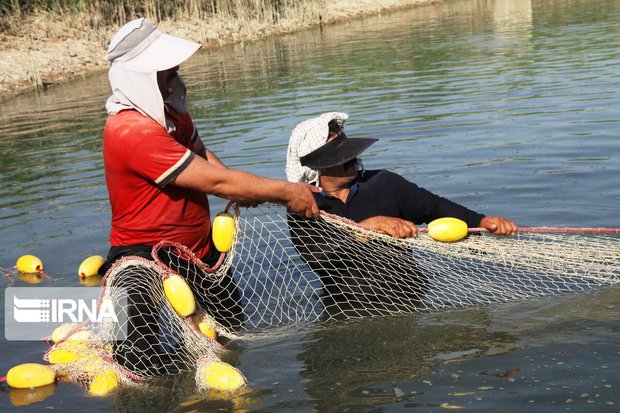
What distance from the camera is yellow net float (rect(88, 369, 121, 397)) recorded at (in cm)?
507

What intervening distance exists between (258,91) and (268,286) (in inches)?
445

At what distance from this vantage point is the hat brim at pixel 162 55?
192 inches

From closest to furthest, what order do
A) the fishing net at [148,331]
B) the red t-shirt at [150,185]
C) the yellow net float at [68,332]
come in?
the red t-shirt at [150,185], the fishing net at [148,331], the yellow net float at [68,332]

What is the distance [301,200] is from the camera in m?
5.10

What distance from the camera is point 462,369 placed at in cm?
496

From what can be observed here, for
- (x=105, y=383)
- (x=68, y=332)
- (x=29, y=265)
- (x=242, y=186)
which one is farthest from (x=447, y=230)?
(x=29, y=265)

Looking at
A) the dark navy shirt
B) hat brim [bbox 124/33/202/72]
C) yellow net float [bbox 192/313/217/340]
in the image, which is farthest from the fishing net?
hat brim [bbox 124/33/202/72]

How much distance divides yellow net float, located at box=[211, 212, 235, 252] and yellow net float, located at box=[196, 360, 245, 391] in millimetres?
838

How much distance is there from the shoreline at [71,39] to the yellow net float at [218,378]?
57.3 ft

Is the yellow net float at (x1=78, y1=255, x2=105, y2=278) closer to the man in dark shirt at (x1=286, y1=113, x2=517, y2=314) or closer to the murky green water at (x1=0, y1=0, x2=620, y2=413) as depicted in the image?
the murky green water at (x1=0, y1=0, x2=620, y2=413)

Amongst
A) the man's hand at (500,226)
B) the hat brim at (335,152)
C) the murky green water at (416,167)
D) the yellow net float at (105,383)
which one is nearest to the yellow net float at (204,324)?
the murky green water at (416,167)

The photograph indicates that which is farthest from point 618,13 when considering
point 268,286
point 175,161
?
point 175,161

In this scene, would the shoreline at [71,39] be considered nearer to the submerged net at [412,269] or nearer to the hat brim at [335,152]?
the submerged net at [412,269]

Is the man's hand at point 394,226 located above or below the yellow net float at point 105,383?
above
